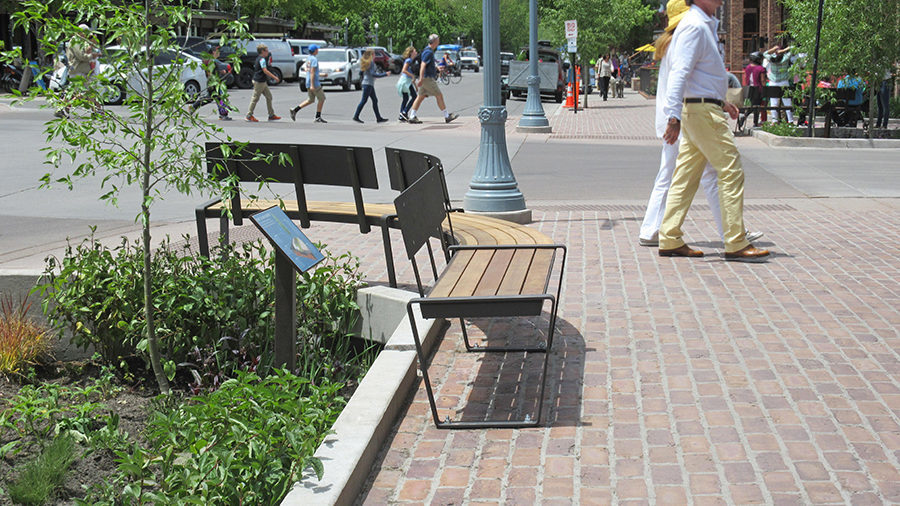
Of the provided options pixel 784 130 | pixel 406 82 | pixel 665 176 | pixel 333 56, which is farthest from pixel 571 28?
pixel 665 176

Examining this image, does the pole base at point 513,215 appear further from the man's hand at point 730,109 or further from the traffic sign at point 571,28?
the traffic sign at point 571,28

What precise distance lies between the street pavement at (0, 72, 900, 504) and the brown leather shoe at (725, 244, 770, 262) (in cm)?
17

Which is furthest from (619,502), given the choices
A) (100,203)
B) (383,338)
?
(100,203)

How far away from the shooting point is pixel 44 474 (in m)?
4.18

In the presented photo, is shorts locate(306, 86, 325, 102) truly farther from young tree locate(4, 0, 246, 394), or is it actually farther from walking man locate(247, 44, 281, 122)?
young tree locate(4, 0, 246, 394)

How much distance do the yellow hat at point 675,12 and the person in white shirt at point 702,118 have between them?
13.8 inches

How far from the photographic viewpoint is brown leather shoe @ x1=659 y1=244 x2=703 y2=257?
27.2 feet

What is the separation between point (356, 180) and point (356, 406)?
3.00 metres

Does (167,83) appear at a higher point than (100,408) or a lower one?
higher

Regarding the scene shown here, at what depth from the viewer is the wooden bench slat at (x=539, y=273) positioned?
4.87 meters

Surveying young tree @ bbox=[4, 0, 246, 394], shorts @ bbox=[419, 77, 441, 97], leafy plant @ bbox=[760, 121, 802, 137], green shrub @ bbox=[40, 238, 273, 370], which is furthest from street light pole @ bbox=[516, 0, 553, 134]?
young tree @ bbox=[4, 0, 246, 394]

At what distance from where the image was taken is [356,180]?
23.9 ft

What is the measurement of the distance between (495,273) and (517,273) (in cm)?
11

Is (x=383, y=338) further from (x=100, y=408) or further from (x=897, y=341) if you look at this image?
(x=897, y=341)
